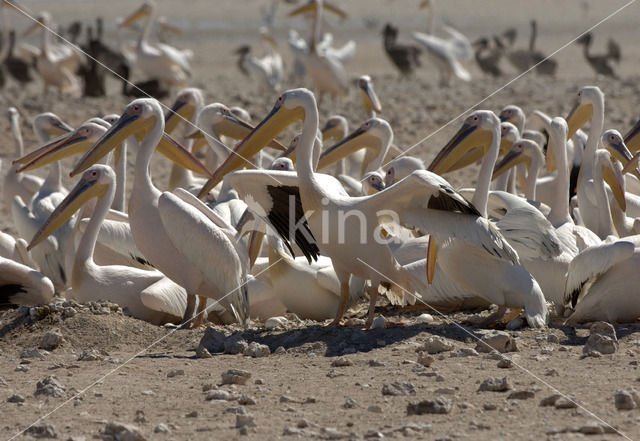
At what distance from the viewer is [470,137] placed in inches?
237

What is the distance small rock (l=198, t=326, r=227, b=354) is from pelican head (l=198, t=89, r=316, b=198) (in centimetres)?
129

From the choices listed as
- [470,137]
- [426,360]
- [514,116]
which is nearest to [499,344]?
[426,360]

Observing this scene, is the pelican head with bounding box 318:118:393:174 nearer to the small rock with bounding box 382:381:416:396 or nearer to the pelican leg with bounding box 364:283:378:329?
the pelican leg with bounding box 364:283:378:329

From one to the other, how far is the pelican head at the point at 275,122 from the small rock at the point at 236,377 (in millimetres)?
1845

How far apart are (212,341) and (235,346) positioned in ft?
0.43

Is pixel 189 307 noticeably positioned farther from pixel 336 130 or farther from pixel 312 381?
pixel 336 130

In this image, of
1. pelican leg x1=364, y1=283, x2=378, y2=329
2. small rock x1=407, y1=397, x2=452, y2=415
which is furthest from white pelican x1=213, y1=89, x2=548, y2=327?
small rock x1=407, y1=397, x2=452, y2=415

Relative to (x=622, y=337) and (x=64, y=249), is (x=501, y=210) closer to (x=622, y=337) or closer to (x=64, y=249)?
(x=622, y=337)

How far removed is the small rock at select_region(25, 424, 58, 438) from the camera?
356cm

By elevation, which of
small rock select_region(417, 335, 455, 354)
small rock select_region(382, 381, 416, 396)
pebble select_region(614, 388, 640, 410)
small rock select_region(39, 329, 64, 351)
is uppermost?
pebble select_region(614, 388, 640, 410)

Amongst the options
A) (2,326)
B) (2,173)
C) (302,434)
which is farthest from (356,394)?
(2,173)

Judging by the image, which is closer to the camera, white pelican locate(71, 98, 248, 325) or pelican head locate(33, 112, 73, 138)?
white pelican locate(71, 98, 248, 325)

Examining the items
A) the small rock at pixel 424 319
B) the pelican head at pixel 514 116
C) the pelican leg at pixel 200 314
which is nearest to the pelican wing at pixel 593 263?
the small rock at pixel 424 319

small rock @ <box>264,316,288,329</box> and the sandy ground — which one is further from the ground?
the sandy ground
